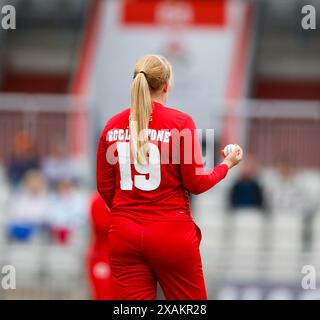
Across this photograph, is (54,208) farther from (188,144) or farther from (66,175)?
(188,144)

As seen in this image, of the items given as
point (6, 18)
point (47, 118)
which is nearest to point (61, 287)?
point (47, 118)

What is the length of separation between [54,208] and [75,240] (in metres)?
0.46

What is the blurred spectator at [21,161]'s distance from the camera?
1453cm

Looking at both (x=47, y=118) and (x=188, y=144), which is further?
(x=47, y=118)

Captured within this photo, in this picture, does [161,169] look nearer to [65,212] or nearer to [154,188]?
[154,188]

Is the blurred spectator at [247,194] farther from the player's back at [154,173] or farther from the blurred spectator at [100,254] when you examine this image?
the player's back at [154,173]

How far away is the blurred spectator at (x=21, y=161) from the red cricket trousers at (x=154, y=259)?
26.5ft

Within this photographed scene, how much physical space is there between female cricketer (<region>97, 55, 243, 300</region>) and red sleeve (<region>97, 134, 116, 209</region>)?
0.02 meters

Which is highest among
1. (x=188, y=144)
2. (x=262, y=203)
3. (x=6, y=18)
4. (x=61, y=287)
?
(x=6, y=18)

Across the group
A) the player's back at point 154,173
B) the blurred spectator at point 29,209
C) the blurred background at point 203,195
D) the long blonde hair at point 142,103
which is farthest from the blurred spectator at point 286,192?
the long blonde hair at point 142,103

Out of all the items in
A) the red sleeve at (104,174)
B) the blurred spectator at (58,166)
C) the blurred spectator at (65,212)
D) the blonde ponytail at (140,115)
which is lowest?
the blurred spectator at (65,212)

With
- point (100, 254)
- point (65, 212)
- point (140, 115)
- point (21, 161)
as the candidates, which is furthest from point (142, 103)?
point (21, 161)
